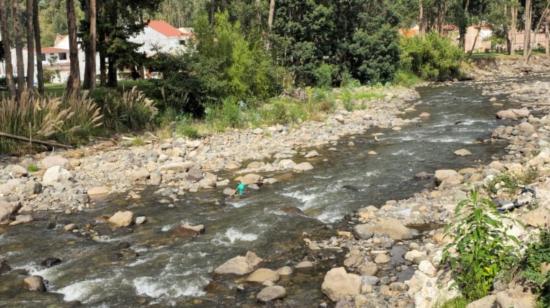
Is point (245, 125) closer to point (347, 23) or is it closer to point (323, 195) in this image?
point (323, 195)

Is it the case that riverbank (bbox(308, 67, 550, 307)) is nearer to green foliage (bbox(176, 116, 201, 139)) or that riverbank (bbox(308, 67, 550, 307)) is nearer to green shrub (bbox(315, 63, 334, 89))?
green foliage (bbox(176, 116, 201, 139))

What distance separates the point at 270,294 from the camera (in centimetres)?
759

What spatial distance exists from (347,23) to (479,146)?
2199 cm

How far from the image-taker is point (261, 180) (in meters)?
14.2

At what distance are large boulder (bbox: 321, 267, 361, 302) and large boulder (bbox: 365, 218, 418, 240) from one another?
6.69 ft

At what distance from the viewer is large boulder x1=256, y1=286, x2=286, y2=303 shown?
24.7 feet

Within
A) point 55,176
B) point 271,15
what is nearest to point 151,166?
point 55,176

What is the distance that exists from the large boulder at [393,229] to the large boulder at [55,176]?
854 centimetres

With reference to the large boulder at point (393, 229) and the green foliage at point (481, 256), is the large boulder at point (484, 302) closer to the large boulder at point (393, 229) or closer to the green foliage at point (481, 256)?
the green foliage at point (481, 256)

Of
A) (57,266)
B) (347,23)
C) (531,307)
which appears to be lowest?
(57,266)

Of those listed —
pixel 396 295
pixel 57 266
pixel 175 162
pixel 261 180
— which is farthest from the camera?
pixel 175 162

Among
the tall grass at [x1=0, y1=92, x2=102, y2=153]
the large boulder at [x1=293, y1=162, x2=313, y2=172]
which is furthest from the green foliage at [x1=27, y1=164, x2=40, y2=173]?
the large boulder at [x1=293, y1=162, x2=313, y2=172]

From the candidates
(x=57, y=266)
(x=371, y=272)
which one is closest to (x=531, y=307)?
(x=371, y=272)

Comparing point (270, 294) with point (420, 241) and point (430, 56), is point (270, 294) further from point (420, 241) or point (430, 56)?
point (430, 56)
